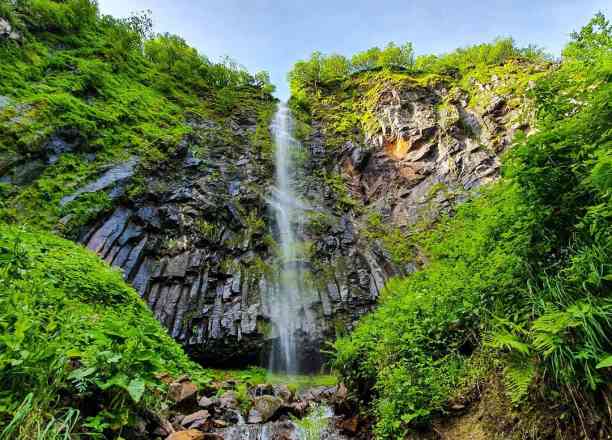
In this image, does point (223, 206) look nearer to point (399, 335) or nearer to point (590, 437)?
point (399, 335)

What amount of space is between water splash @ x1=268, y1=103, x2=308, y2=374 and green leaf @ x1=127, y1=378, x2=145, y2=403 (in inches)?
372

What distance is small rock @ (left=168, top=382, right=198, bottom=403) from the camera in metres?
4.88

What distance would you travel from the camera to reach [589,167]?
7.77 ft

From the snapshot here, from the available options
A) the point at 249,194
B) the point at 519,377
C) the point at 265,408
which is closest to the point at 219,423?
the point at 265,408

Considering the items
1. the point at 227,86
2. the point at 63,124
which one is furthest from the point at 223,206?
the point at 227,86

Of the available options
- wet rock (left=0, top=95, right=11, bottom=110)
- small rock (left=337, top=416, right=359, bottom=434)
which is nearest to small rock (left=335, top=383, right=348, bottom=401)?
small rock (left=337, top=416, right=359, bottom=434)

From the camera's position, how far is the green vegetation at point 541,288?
2025 mm

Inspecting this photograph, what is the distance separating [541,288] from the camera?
2.69 meters

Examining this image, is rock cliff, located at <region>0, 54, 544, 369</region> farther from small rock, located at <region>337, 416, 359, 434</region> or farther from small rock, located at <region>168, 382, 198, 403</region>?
small rock, located at <region>337, 416, 359, 434</region>

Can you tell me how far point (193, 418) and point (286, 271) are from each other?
9103mm

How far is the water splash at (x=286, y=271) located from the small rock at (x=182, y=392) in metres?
6.59

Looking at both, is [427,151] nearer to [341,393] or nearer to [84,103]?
[341,393]

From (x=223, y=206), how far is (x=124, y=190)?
3.89 metres

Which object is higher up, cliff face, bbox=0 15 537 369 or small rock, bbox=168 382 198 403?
cliff face, bbox=0 15 537 369
